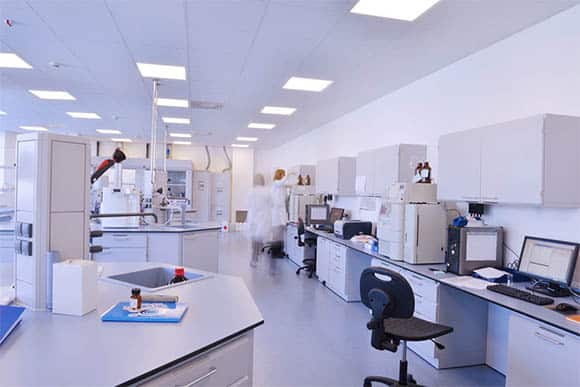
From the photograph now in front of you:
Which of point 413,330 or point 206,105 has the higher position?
point 206,105

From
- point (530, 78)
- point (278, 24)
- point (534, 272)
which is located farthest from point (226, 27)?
point (534, 272)

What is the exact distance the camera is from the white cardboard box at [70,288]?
4.98 ft

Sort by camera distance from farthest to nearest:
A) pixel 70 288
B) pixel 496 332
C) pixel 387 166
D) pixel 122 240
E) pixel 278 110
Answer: pixel 278 110
pixel 122 240
pixel 387 166
pixel 496 332
pixel 70 288

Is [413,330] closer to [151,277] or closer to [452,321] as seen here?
[452,321]

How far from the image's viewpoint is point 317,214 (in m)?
6.55

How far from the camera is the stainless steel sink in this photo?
2.23 m

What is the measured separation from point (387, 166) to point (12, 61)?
4.56 meters

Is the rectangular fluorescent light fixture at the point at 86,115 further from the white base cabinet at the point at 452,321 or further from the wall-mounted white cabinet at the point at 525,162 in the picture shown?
the wall-mounted white cabinet at the point at 525,162

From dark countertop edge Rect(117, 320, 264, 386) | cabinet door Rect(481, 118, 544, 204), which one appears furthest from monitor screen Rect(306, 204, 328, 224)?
dark countertop edge Rect(117, 320, 264, 386)

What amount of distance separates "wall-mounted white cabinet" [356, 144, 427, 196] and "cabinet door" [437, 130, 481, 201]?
0.75m

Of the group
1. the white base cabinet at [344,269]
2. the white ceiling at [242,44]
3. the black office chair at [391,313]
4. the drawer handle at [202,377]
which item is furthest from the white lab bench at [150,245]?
the drawer handle at [202,377]

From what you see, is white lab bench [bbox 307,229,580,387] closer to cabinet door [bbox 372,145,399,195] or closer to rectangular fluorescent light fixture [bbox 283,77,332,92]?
cabinet door [bbox 372,145,399,195]

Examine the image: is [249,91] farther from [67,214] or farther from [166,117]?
[67,214]

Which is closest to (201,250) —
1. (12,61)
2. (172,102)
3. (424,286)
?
(172,102)
